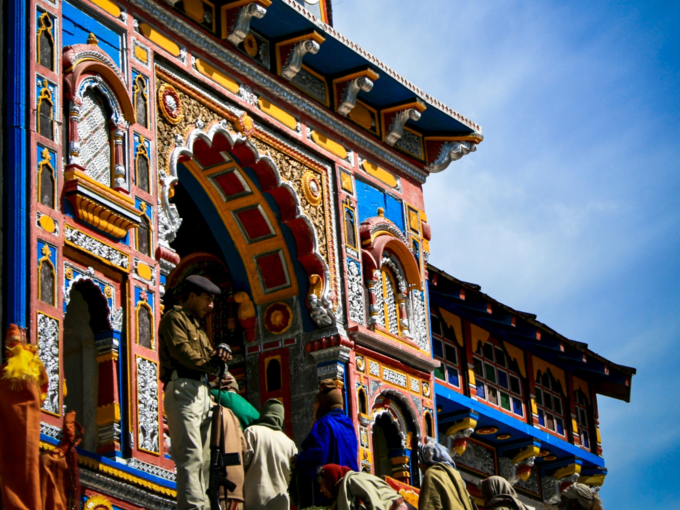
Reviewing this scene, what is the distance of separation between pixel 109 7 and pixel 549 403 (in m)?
11.9

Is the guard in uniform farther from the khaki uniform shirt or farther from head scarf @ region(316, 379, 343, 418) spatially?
head scarf @ region(316, 379, 343, 418)

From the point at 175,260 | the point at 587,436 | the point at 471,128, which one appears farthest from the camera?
the point at 587,436

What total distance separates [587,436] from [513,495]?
47.8 feet

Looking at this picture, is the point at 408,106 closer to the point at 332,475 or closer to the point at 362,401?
the point at 362,401

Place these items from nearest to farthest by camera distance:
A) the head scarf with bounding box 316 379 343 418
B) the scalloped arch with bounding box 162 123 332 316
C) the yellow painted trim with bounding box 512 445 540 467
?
the head scarf with bounding box 316 379 343 418 → the scalloped arch with bounding box 162 123 332 316 → the yellow painted trim with bounding box 512 445 540 467

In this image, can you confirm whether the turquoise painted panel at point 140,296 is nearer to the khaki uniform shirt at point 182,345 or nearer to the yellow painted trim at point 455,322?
the khaki uniform shirt at point 182,345

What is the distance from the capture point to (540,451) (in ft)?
73.8

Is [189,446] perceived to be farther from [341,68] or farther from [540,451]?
[540,451]

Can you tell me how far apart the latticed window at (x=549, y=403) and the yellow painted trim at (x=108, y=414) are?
11.4 m

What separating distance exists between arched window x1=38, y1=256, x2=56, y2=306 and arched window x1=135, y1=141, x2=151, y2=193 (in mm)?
1809

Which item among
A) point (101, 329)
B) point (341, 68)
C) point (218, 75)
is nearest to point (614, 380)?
point (341, 68)

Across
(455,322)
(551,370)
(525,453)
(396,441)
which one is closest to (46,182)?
(396,441)

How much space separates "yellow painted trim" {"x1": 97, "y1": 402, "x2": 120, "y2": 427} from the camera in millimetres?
12375

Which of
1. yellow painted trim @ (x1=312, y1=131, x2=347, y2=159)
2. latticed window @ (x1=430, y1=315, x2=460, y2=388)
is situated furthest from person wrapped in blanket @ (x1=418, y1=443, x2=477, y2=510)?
latticed window @ (x1=430, y1=315, x2=460, y2=388)
